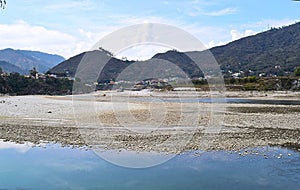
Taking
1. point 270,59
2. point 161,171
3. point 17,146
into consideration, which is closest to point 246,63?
point 270,59

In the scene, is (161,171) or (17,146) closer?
(161,171)

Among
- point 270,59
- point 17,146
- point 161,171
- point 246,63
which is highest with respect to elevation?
point 270,59

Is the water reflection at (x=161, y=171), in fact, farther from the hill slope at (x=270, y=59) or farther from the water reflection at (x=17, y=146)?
the hill slope at (x=270, y=59)

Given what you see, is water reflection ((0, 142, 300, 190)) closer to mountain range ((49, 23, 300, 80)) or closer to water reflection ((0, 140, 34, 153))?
water reflection ((0, 140, 34, 153))

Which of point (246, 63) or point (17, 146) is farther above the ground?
point (246, 63)

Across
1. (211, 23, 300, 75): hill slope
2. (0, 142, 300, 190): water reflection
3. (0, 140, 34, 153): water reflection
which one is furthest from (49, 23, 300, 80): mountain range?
(0, 142, 300, 190): water reflection

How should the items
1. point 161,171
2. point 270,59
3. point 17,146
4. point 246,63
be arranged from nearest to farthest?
point 161,171
point 17,146
point 270,59
point 246,63

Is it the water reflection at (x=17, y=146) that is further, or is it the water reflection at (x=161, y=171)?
the water reflection at (x=17, y=146)

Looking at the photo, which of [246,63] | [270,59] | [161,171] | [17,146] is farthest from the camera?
[246,63]

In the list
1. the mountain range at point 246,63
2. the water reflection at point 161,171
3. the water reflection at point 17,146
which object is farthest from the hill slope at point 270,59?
the water reflection at point 17,146

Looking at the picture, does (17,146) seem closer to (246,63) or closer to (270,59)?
(270,59)

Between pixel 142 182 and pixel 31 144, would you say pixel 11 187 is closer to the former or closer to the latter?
pixel 142 182

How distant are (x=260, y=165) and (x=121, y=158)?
17.7ft

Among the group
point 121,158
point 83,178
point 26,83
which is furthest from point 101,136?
point 26,83
